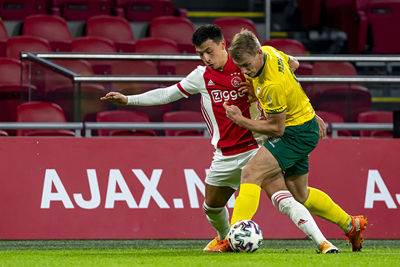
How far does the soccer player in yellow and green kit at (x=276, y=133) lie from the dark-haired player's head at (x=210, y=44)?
1.02ft

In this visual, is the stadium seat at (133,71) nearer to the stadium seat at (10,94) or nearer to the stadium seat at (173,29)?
the stadium seat at (10,94)

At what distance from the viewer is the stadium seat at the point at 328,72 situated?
7.48 m

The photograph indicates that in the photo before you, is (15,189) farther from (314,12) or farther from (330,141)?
(314,12)

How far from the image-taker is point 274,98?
4.75m

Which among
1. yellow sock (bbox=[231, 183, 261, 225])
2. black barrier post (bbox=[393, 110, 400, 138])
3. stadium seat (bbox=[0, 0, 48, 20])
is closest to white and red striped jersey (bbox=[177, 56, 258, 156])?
yellow sock (bbox=[231, 183, 261, 225])

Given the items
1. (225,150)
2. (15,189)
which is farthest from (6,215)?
(225,150)

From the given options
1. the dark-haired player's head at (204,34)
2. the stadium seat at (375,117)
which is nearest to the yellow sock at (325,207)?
the dark-haired player's head at (204,34)

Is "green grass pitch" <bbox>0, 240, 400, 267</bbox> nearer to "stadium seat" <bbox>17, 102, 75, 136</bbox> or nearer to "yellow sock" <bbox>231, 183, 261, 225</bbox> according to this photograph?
"yellow sock" <bbox>231, 183, 261, 225</bbox>

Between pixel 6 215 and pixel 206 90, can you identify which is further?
pixel 6 215

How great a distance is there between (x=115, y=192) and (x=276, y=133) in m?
2.50

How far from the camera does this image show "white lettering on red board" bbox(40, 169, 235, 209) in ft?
22.7

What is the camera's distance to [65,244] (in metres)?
6.74

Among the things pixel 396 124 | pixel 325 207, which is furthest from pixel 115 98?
pixel 396 124

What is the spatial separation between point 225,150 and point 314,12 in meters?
7.66
